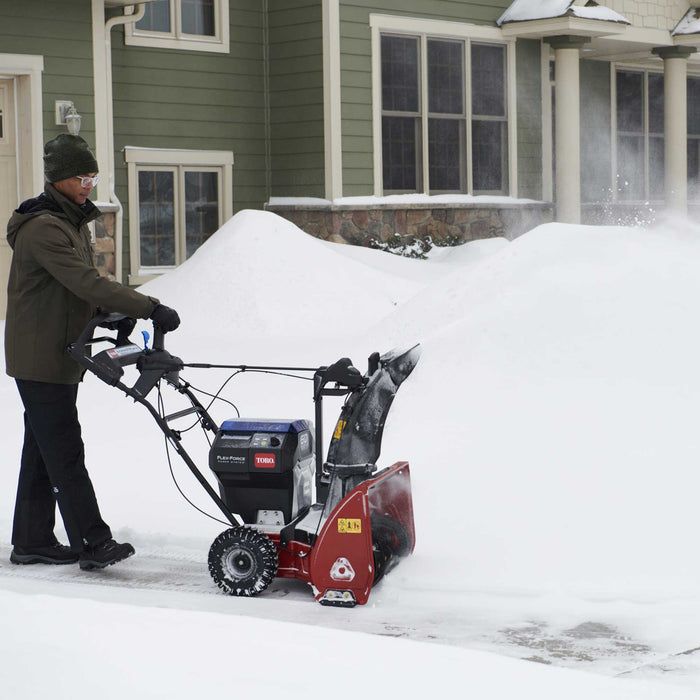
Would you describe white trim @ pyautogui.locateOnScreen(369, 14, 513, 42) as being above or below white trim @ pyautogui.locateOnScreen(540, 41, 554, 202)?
above

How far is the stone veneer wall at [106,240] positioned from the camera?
14.5m

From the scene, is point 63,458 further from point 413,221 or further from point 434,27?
point 434,27

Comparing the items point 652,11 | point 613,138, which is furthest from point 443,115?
point 652,11

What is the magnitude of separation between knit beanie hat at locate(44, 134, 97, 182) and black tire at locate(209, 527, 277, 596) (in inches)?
70.3

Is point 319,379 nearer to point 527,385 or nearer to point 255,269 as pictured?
point 527,385

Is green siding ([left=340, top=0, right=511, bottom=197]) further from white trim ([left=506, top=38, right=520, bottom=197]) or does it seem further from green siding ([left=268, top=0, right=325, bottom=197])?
white trim ([left=506, top=38, right=520, bottom=197])

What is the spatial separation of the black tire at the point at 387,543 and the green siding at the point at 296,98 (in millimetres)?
10742

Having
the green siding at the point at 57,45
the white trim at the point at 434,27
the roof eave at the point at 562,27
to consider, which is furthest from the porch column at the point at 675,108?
the green siding at the point at 57,45

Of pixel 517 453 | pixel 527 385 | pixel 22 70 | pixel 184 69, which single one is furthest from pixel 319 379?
pixel 184 69

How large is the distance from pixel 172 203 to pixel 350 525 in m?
11.6

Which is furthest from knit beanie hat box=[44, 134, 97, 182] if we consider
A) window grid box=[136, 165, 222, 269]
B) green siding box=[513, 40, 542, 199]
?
green siding box=[513, 40, 542, 199]

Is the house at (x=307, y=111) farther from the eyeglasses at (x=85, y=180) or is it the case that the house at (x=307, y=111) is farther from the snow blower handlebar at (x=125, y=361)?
the snow blower handlebar at (x=125, y=361)

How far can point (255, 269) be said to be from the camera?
44.1 feet

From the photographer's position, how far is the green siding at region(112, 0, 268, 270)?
50.2 feet
